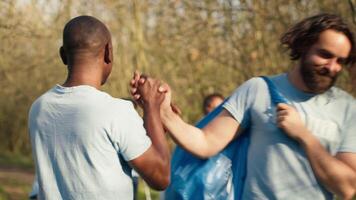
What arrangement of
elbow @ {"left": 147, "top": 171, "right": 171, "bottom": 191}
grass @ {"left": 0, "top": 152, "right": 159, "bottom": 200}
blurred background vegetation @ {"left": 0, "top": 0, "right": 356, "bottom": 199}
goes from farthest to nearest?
grass @ {"left": 0, "top": 152, "right": 159, "bottom": 200} → blurred background vegetation @ {"left": 0, "top": 0, "right": 356, "bottom": 199} → elbow @ {"left": 147, "top": 171, "right": 171, "bottom": 191}

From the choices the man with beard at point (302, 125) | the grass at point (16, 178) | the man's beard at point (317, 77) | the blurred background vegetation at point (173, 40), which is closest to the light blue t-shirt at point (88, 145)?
the man with beard at point (302, 125)

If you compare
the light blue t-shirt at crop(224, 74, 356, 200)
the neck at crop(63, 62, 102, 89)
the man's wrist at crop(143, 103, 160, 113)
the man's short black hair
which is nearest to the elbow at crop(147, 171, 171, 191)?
the man's wrist at crop(143, 103, 160, 113)

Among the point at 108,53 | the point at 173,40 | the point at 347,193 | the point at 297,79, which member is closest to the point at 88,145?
the point at 108,53

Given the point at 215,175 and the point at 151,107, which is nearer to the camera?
the point at 151,107

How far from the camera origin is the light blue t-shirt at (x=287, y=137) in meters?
3.89

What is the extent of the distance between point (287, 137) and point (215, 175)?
0.44 meters

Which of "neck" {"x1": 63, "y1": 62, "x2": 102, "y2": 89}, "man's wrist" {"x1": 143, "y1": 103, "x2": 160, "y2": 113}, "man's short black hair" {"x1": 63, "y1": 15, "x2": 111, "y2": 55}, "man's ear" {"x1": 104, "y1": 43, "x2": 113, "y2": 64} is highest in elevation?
"man's short black hair" {"x1": 63, "y1": 15, "x2": 111, "y2": 55}

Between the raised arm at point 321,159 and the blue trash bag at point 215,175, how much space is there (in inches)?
10.8

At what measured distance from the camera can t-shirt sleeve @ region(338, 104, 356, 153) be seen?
3906mm

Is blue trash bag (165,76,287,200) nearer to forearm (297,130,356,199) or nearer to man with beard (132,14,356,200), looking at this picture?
→ man with beard (132,14,356,200)

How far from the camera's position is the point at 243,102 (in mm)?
4039

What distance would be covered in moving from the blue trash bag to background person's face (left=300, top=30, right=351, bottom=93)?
0.25 metres

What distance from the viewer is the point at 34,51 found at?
16.8 meters

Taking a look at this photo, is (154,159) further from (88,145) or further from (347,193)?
(347,193)
